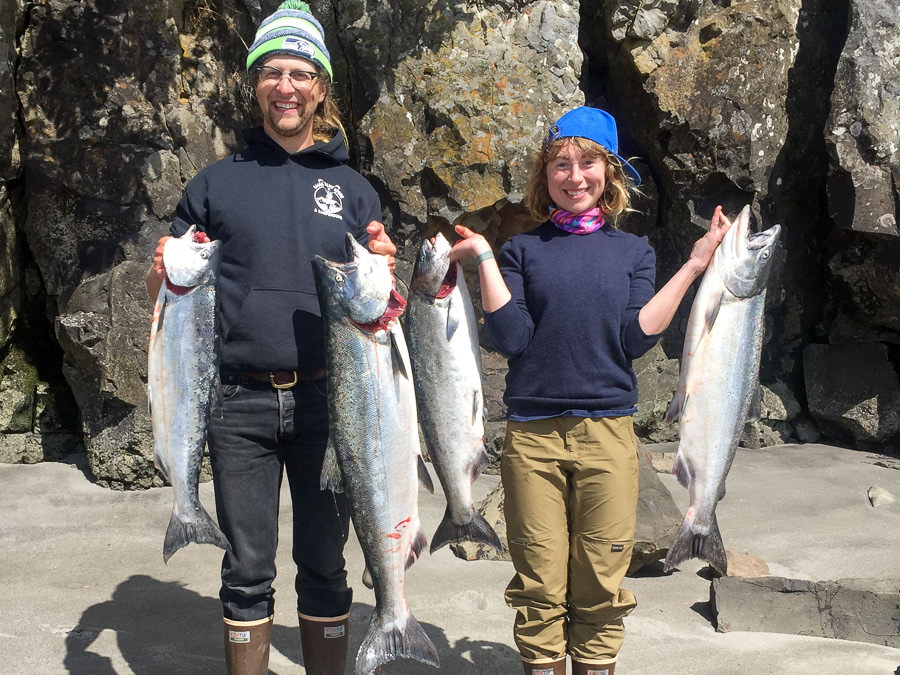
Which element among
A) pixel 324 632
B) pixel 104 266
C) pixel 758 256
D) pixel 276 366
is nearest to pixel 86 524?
pixel 104 266

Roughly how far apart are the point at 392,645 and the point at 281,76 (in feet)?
6.35

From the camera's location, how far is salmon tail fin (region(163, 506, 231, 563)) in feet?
9.18

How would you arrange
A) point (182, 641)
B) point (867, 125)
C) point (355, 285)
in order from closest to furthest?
point (355, 285)
point (182, 641)
point (867, 125)

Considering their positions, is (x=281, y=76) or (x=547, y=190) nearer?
(x=281, y=76)

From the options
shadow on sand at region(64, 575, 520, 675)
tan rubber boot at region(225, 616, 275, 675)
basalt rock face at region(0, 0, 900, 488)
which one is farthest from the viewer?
basalt rock face at region(0, 0, 900, 488)

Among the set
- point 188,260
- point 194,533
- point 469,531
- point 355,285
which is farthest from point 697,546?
point 188,260

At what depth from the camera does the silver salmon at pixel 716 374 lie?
118 inches

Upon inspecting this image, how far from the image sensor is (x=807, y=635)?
4.05 m

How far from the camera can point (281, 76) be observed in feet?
9.52

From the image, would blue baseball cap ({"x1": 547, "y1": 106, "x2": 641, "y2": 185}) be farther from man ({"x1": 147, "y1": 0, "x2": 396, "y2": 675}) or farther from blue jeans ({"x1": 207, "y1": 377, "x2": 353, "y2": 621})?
blue jeans ({"x1": 207, "y1": 377, "x2": 353, "y2": 621})

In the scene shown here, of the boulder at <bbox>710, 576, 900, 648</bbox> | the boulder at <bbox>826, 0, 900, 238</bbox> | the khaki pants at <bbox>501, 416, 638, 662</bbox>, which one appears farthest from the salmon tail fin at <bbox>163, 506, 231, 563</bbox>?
the boulder at <bbox>826, 0, 900, 238</bbox>

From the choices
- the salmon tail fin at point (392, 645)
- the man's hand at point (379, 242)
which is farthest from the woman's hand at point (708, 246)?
the salmon tail fin at point (392, 645)

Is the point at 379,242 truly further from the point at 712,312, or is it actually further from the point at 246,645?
the point at 246,645

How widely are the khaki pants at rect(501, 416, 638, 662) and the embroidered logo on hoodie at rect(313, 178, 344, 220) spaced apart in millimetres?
993
